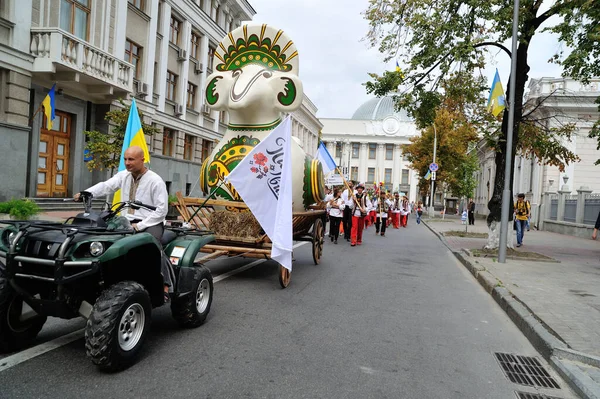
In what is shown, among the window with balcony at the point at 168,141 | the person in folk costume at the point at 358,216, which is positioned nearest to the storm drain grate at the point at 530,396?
the person in folk costume at the point at 358,216

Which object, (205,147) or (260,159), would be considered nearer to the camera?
(260,159)

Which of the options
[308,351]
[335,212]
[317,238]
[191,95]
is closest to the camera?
[308,351]

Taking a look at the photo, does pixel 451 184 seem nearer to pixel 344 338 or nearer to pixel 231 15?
pixel 231 15

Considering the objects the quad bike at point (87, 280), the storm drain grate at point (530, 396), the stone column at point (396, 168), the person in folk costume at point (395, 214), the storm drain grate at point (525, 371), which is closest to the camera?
the quad bike at point (87, 280)

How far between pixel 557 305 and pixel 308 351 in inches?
159

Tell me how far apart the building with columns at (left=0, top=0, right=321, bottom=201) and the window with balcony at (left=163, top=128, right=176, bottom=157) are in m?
0.09

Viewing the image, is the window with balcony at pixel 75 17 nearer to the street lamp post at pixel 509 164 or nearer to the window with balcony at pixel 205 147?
the window with balcony at pixel 205 147

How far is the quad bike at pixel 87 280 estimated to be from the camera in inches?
128

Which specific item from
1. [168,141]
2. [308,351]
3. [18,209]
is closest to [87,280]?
[308,351]

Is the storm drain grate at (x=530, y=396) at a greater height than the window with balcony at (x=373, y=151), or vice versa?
the window with balcony at (x=373, y=151)

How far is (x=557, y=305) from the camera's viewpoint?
251 inches

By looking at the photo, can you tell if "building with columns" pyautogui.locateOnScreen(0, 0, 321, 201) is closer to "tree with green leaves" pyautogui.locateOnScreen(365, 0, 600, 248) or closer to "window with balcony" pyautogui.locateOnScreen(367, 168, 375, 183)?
"tree with green leaves" pyautogui.locateOnScreen(365, 0, 600, 248)

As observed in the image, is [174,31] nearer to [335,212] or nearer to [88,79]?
[88,79]

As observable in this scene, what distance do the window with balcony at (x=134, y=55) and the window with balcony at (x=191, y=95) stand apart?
5.69 metres
